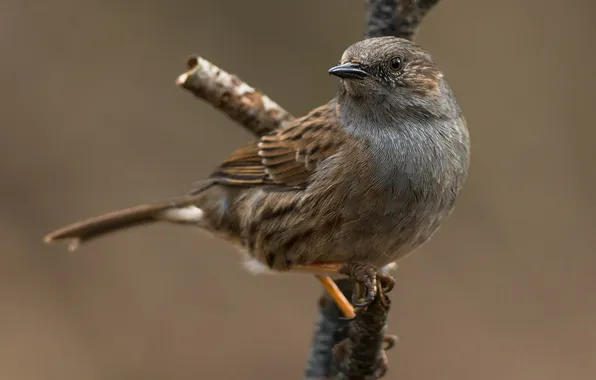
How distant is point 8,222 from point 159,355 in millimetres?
1635

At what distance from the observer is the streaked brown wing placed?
362 centimetres

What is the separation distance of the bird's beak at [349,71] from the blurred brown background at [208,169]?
3.25m

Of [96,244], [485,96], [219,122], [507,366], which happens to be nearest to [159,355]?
[96,244]

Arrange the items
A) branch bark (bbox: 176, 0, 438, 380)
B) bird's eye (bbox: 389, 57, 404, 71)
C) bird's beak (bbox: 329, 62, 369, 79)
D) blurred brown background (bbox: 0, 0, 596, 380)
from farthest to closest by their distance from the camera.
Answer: blurred brown background (bbox: 0, 0, 596, 380) < branch bark (bbox: 176, 0, 438, 380) < bird's eye (bbox: 389, 57, 404, 71) < bird's beak (bbox: 329, 62, 369, 79)

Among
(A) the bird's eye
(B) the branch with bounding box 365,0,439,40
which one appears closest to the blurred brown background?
(B) the branch with bounding box 365,0,439,40

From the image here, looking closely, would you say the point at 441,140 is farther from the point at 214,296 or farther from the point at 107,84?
the point at 107,84

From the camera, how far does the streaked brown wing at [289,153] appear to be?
143 inches

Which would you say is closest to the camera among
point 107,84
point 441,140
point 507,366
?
point 441,140

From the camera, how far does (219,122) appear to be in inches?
279

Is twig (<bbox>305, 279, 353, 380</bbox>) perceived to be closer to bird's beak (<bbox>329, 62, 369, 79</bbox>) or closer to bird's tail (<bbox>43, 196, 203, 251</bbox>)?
bird's tail (<bbox>43, 196, 203, 251</bbox>)

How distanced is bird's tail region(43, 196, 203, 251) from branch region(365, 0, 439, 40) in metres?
1.31

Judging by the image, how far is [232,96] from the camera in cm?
401

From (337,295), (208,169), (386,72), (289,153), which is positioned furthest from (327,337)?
(208,169)

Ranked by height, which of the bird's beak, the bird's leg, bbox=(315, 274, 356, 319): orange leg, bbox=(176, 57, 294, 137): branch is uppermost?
the bird's beak
